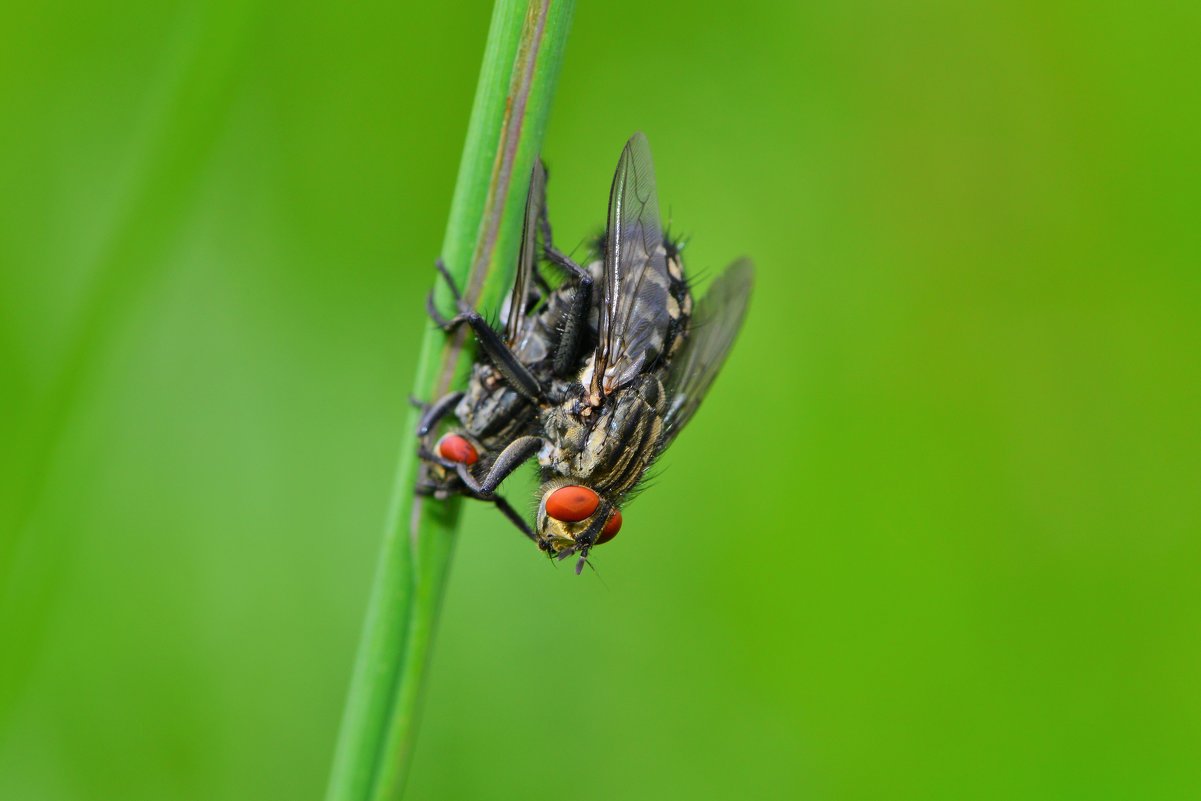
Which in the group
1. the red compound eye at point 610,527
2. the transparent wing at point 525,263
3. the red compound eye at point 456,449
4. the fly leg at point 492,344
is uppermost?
the transparent wing at point 525,263

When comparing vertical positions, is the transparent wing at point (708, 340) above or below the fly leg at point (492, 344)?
above

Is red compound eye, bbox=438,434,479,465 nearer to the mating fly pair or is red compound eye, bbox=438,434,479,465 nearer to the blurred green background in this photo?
the mating fly pair

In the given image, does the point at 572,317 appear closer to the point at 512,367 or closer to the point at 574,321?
the point at 574,321

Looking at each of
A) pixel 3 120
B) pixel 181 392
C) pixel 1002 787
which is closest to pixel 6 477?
pixel 181 392

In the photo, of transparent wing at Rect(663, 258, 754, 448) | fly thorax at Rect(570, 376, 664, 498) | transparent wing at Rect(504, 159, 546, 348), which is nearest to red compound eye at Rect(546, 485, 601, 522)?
fly thorax at Rect(570, 376, 664, 498)

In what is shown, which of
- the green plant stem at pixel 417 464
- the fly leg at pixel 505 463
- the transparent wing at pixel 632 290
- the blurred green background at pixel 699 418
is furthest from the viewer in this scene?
the blurred green background at pixel 699 418

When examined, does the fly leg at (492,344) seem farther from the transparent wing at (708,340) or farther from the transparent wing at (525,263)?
the transparent wing at (708,340)

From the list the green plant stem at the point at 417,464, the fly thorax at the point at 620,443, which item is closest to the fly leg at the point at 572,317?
the fly thorax at the point at 620,443

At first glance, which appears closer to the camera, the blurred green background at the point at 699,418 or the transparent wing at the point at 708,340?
the transparent wing at the point at 708,340
